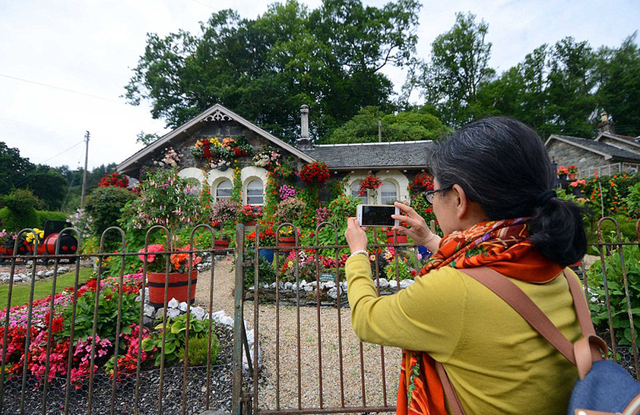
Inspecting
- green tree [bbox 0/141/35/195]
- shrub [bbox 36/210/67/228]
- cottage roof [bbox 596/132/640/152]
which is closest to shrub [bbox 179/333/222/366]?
shrub [bbox 36/210/67/228]

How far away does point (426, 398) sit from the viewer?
38.4 inches

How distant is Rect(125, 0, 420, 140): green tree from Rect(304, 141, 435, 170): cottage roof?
11331 mm

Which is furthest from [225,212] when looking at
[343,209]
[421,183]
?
[421,183]

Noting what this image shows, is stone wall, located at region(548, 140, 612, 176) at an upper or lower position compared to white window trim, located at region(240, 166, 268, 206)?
upper

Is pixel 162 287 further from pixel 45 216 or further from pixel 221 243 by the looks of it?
pixel 45 216

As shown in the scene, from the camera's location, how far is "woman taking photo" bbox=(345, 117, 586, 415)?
2.80 ft

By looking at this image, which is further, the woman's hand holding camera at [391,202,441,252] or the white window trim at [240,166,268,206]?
the white window trim at [240,166,268,206]

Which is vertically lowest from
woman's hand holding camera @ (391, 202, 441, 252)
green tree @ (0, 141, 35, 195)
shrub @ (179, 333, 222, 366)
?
shrub @ (179, 333, 222, 366)

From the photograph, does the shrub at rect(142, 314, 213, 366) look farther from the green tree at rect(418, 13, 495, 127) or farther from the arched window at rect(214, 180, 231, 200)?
the green tree at rect(418, 13, 495, 127)

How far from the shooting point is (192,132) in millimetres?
12133

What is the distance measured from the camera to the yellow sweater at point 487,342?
845 mm

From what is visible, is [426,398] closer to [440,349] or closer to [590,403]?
[440,349]

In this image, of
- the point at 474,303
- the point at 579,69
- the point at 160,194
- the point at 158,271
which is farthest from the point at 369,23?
the point at 474,303

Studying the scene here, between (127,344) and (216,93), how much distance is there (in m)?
24.1
